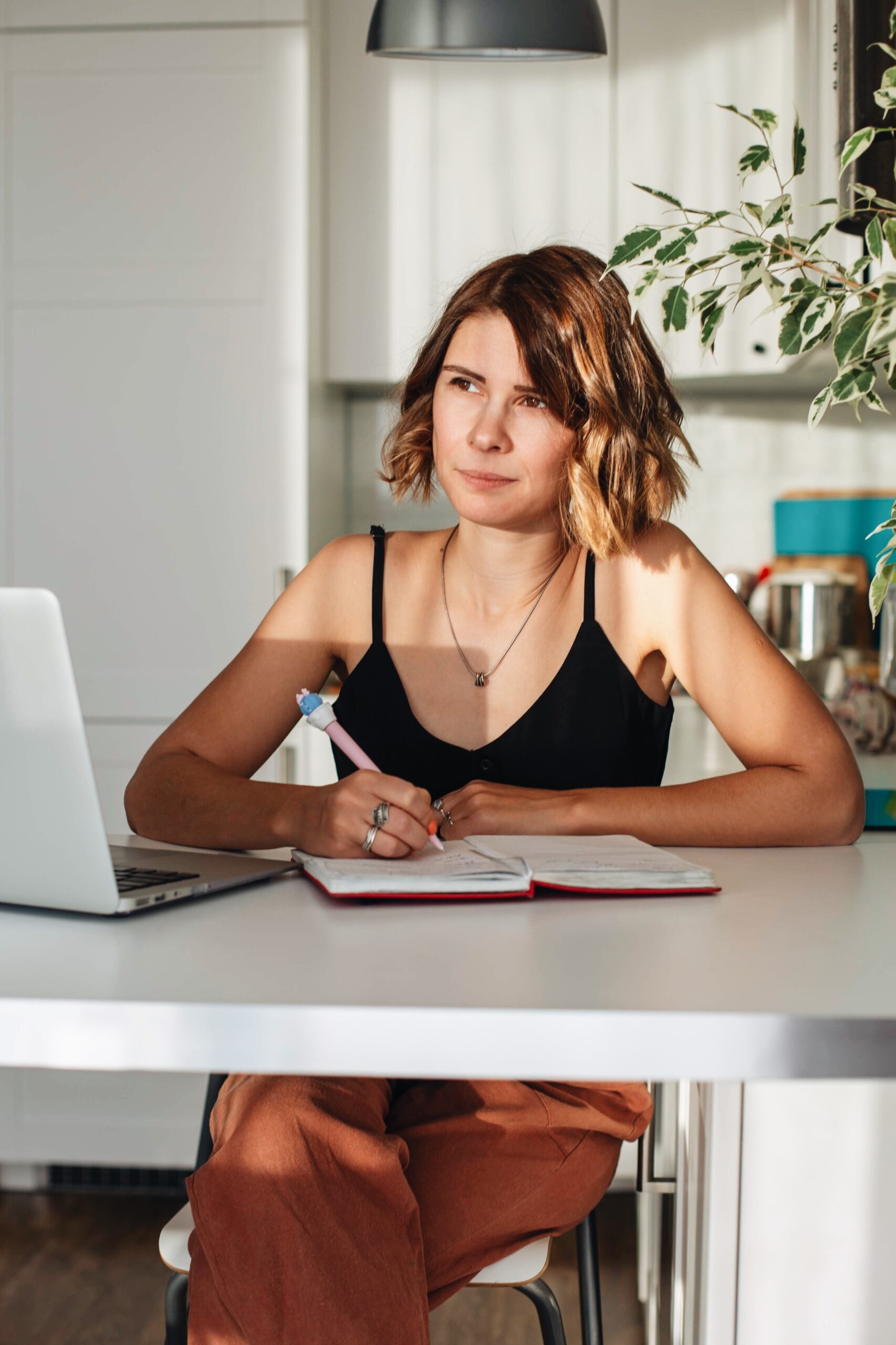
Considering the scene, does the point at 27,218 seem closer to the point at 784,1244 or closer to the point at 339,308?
the point at 339,308

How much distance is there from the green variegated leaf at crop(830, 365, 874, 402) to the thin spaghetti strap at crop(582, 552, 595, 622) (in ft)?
1.93

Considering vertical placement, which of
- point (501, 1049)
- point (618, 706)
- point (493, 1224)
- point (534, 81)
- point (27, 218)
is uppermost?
point (534, 81)

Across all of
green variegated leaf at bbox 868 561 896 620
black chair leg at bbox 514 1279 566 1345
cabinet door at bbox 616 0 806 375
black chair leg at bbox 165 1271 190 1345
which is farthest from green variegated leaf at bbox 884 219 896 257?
cabinet door at bbox 616 0 806 375

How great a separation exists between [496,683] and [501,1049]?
0.86m

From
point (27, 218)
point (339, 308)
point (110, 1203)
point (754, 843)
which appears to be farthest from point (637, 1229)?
point (27, 218)

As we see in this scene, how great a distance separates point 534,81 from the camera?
270cm

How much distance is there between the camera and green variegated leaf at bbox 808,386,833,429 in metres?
0.89

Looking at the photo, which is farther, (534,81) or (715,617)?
(534,81)

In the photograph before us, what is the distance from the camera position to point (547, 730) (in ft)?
4.50

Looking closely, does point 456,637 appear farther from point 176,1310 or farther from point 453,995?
point 453,995

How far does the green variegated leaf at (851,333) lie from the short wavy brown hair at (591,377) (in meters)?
0.50

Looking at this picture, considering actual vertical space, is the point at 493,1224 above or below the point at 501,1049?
below

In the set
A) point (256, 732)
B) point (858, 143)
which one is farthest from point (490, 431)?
point (858, 143)

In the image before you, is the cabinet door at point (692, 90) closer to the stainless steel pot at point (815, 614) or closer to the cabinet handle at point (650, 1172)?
the stainless steel pot at point (815, 614)
